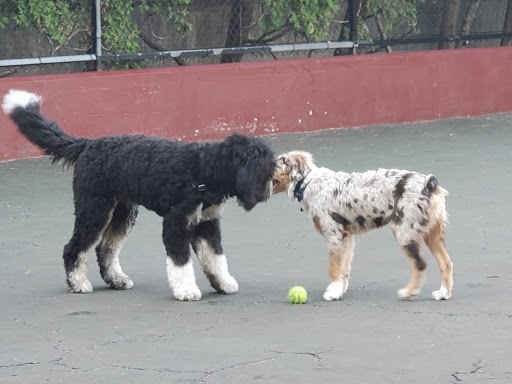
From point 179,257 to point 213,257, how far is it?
13.6 inches

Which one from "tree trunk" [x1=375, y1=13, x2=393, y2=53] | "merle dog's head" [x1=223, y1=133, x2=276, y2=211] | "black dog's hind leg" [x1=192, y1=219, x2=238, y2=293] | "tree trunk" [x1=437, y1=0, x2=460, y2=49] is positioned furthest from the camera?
"tree trunk" [x1=437, y1=0, x2=460, y2=49]

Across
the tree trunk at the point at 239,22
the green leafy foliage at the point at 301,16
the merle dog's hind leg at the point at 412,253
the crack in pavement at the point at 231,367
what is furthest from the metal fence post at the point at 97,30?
the crack in pavement at the point at 231,367

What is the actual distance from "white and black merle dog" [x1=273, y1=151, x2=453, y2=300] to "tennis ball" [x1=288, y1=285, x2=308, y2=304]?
16cm

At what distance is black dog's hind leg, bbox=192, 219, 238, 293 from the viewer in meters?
7.89

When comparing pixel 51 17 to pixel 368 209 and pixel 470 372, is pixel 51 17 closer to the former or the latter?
pixel 368 209

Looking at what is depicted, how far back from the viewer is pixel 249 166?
744cm

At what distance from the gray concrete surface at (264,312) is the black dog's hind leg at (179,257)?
116 millimetres

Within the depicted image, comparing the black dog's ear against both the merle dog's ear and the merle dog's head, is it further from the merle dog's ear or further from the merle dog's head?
the merle dog's ear

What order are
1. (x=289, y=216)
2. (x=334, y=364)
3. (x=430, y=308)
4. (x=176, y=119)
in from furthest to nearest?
(x=176, y=119) < (x=289, y=216) < (x=430, y=308) < (x=334, y=364)

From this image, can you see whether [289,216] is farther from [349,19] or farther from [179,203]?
[349,19]

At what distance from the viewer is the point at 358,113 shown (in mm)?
15656

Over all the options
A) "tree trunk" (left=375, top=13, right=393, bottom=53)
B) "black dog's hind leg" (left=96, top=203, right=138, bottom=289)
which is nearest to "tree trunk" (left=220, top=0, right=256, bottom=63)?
"tree trunk" (left=375, top=13, right=393, bottom=53)

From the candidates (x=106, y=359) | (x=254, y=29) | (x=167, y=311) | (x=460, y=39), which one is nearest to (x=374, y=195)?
(x=167, y=311)

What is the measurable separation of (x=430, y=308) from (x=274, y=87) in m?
8.07
